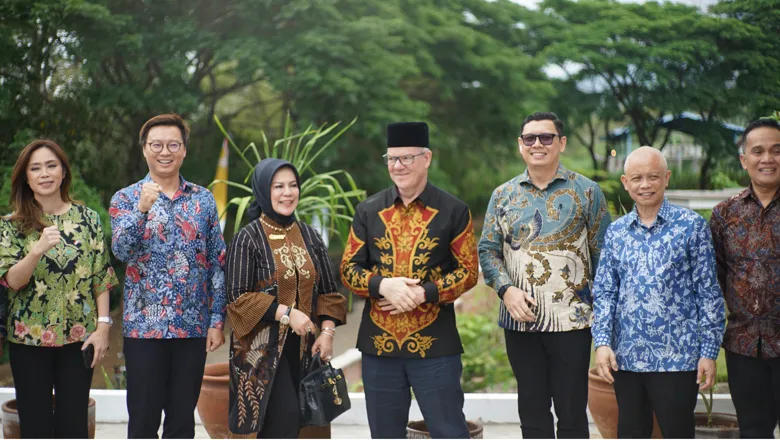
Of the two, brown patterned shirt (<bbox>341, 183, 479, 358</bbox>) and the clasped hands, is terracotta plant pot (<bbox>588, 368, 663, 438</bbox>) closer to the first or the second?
brown patterned shirt (<bbox>341, 183, 479, 358</bbox>)

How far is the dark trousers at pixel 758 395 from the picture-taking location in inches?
113

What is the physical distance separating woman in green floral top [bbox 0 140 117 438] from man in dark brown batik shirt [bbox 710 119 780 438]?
2390 millimetres

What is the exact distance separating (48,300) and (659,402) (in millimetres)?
2262

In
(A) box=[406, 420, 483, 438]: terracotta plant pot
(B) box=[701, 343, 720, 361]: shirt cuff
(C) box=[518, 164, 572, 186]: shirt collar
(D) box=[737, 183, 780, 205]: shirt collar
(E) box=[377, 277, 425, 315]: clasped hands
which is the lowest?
(A) box=[406, 420, 483, 438]: terracotta plant pot

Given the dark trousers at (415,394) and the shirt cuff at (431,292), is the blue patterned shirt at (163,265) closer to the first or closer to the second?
the dark trousers at (415,394)

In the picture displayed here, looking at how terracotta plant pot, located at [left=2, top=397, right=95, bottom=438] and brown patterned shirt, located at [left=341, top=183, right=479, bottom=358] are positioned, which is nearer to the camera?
brown patterned shirt, located at [left=341, top=183, right=479, bottom=358]

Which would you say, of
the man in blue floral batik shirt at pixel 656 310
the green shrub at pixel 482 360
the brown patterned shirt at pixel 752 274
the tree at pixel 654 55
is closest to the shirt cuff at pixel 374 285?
the man in blue floral batik shirt at pixel 656 310

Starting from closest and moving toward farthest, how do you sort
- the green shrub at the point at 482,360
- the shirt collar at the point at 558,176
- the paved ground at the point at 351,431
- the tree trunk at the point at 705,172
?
the shirt collar at the point at 558,176 → the paved ground at the point at 351,431 → the green shrub at the point at 482,360 → the tree trunk at the point at 705,172

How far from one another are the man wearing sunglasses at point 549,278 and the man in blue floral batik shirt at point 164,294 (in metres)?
1.13

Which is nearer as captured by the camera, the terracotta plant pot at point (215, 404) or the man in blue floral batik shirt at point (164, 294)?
the man in blue floral batik shirt at point (164, 294)

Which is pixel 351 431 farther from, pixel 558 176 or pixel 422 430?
pixel 558 176

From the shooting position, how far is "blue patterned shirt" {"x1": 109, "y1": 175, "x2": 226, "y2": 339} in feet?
9.76

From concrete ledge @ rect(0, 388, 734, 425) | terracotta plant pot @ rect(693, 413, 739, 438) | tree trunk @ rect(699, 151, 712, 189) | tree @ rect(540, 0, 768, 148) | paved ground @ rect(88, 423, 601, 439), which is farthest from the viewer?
tree @ rect(540, 0, 768, 148)

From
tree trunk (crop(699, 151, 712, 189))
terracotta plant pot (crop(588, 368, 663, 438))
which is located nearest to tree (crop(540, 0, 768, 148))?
tree trunk (crop(699, 151, 712, 189))
